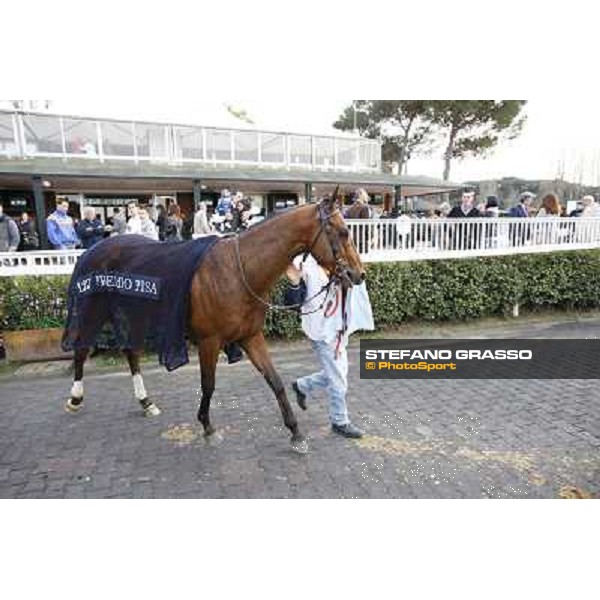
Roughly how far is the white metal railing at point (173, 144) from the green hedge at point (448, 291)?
1060cm

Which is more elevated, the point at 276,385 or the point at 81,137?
the point at 81,137

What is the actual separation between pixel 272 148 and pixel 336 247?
15821 millimetres

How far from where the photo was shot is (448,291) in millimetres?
7203

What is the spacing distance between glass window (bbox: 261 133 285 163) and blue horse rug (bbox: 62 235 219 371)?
1458 centimetres

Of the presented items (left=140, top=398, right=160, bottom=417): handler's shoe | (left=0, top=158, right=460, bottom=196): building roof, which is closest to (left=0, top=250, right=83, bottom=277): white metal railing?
(left=140, top=398, right=160, bottom=417): handler's shoe

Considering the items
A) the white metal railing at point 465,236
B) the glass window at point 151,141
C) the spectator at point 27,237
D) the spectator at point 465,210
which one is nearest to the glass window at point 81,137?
the glass window at point 151,141

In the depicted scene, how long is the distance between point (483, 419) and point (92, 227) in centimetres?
698

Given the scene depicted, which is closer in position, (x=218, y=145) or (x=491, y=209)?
(x=491, y=209)

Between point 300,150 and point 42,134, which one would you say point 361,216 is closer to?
point 42,134

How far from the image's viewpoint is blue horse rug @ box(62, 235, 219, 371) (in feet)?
11.1

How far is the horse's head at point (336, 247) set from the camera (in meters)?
3.11

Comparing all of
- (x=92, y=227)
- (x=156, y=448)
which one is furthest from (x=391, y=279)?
(x=92, y=227)

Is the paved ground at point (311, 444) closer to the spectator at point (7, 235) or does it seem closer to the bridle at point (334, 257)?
the bridle at point (334, 257)

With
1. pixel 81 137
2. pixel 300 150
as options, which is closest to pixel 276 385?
pixel 81 137
